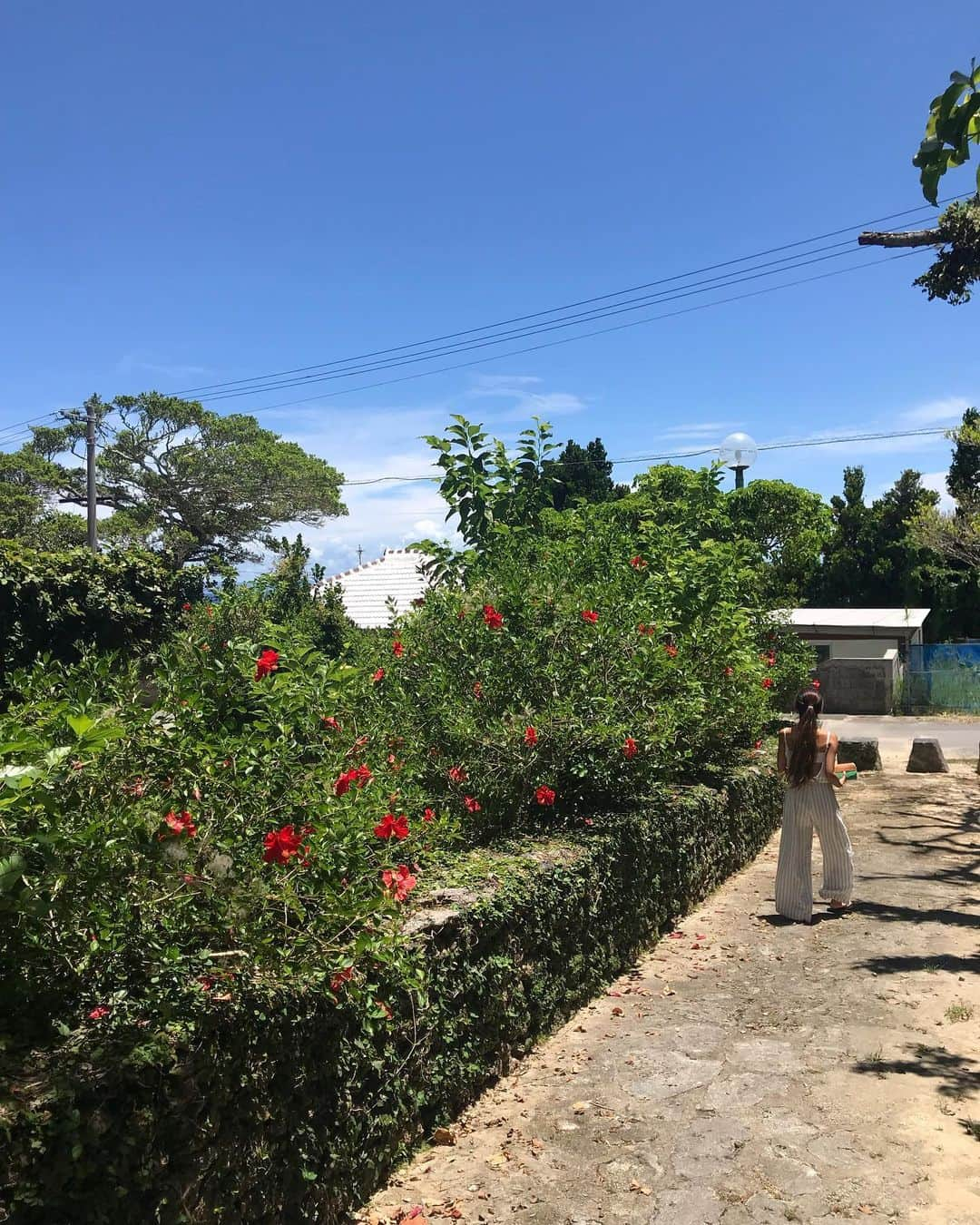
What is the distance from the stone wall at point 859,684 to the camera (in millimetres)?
28094

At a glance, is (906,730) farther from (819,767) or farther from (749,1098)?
(749,1098)

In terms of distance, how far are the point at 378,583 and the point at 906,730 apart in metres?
21.2

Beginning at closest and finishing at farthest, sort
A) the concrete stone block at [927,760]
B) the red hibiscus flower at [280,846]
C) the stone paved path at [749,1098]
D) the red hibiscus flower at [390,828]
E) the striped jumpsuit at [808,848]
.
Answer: the red hibiscus flower at [280,846] → the stone paved path at [749,1098] → the red hibiscus flower at [390,828] → the striped jumpsuit at [808,848] → the concrete stone block at [927,760]

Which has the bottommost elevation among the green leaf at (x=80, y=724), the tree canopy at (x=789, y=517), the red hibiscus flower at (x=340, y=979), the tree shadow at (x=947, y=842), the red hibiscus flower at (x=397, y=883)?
the tree shadow at (x=947, y=842)

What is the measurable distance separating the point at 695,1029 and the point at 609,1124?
125 cm

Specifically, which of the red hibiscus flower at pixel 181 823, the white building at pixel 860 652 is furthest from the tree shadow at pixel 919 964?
the white building at pixel 860 652

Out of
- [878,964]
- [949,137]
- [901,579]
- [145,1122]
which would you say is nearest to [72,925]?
[145,1122]

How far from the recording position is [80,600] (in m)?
21.4

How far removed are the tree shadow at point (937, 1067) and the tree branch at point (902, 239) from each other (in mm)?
5492

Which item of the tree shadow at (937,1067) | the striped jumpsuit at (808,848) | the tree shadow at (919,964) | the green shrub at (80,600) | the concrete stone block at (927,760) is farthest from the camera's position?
the green shrub at (80,600)

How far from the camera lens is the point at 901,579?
36.0m

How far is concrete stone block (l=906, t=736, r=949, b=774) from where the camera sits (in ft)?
51.9

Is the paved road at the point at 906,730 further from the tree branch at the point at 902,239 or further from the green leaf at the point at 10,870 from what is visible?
the green leaf at the point at 10,870

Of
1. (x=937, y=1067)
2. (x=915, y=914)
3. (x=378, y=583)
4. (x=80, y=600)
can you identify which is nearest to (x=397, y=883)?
(x=937, y=1067)
